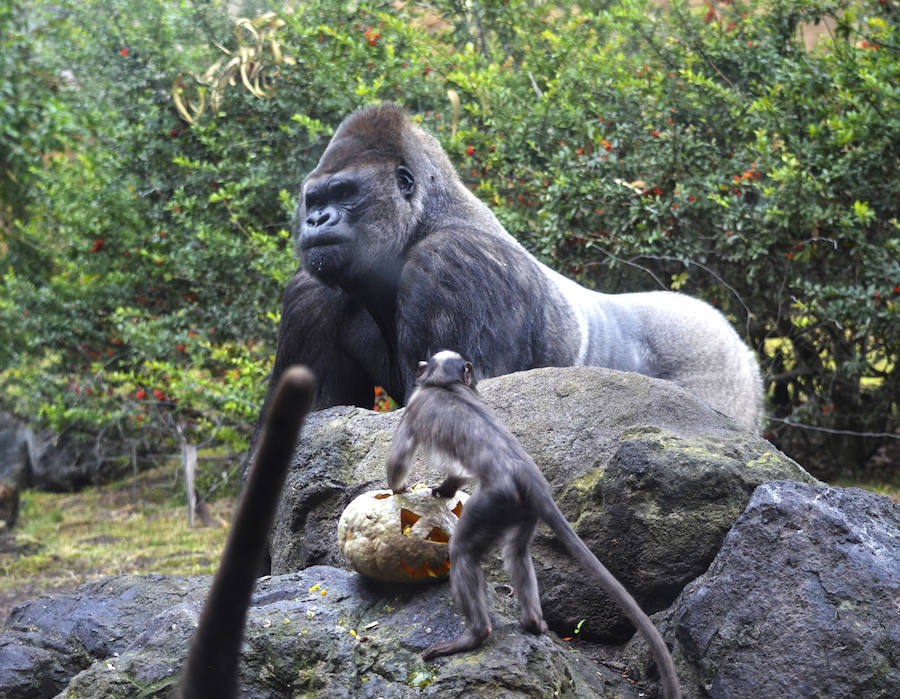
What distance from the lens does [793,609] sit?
2.57 metres

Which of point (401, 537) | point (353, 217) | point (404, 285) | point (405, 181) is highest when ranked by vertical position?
point (405, 181)

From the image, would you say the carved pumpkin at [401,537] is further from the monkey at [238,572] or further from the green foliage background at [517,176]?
the green foliage background at [517,176]

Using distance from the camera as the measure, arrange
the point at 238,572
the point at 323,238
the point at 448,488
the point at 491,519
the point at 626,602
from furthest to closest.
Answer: the point at 323,238, the point at 448,488, the point at 491,519, the point at 626,602, the point at 238,572

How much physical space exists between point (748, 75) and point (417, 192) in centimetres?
388

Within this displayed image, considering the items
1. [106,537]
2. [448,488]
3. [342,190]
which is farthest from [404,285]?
[106,537]

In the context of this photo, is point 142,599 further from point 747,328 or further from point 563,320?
point 747,328

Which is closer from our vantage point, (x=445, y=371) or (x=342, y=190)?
(x=445, y=371)

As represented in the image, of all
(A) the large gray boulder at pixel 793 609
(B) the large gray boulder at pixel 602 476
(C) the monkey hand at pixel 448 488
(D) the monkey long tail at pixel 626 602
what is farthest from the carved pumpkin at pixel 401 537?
(A) the large gray boulder at pixel 793 609

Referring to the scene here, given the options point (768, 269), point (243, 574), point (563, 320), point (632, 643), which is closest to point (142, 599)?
point (632, 643)

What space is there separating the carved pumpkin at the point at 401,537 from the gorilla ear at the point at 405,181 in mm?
1840

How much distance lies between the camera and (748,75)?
7.15 metres

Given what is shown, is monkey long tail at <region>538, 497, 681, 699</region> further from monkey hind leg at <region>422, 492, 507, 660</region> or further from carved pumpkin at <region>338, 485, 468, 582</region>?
carved pumpkin at <region>338, 485, 468, 582</region>

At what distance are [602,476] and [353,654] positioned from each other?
1.03 m

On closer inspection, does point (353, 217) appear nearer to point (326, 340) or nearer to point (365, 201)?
point (365, 201)
